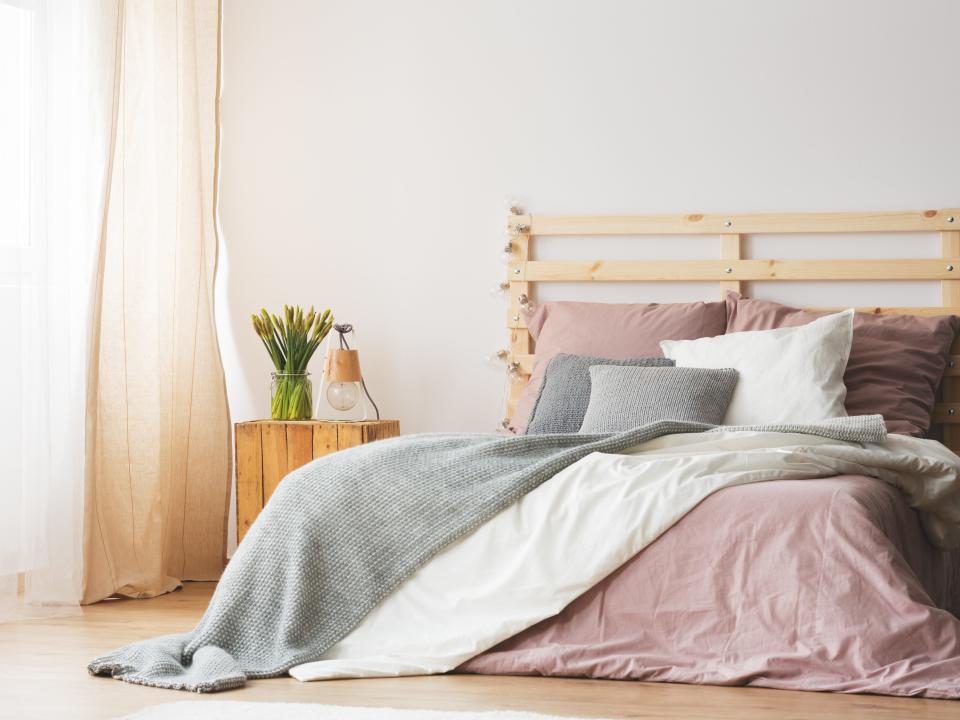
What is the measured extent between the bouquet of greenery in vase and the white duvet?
4.92 ft

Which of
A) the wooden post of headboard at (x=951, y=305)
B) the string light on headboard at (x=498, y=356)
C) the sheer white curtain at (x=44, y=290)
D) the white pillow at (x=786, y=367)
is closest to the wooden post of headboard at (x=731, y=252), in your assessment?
the white pillow at (x=786, y=367)

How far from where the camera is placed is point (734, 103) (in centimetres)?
392

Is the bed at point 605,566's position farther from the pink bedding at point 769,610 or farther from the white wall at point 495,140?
the white wall at point 495,140

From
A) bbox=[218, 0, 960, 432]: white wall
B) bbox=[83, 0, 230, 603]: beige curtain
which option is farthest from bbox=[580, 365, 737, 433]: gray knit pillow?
bbox=[83, 0, 230, 603]: beige curtain

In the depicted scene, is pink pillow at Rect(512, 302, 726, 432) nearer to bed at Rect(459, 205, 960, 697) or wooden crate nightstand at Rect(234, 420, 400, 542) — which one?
wooden crate nightstand at Rect(234, 420, 400, 542)

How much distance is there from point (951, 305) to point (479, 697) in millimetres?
2291

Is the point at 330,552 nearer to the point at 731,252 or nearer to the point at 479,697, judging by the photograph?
the point at 479,697

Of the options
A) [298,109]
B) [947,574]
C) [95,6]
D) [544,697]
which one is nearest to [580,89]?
[298,109]

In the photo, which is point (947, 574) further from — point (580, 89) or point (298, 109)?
point (298, 109)

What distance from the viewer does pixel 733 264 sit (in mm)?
3873

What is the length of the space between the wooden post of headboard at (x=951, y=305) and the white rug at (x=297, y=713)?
2.12 metres

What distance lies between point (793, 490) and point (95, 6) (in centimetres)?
253

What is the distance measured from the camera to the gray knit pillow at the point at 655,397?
120 inches

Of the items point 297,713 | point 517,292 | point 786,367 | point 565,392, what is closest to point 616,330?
→ point 565,392
